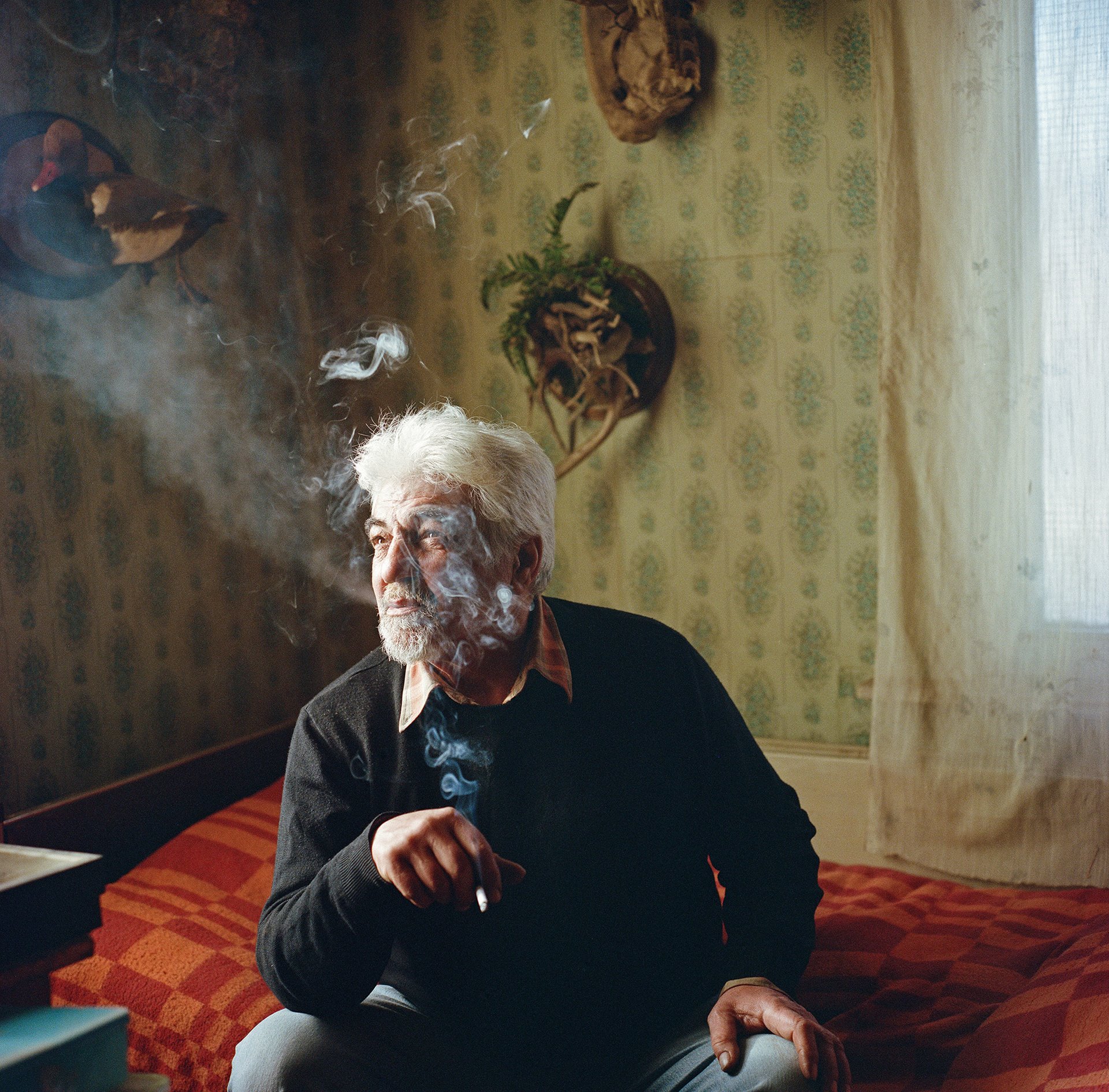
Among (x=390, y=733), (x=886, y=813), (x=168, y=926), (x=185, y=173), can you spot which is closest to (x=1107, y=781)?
(x=886, y=813)

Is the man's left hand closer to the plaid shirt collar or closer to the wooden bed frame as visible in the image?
the plaid shirt collar

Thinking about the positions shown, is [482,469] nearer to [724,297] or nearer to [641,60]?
[724,297]

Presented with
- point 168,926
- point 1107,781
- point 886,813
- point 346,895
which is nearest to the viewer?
point 346,895

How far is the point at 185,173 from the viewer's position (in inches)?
103

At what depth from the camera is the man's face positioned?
1.38 meters

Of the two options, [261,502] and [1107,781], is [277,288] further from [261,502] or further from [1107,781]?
[1107,781]

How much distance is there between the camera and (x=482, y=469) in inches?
56.2

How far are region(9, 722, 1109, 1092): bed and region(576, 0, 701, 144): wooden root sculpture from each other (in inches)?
74.8

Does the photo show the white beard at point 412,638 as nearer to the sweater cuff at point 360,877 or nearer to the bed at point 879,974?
the sweater cuff at point 360,877

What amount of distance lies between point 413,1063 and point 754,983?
1.42 ft

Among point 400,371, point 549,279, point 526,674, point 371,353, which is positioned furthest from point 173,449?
point 526,674

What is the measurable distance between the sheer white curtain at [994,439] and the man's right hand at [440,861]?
151 cm

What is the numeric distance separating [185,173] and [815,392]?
173 cm

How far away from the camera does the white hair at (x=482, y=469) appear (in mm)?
1423
